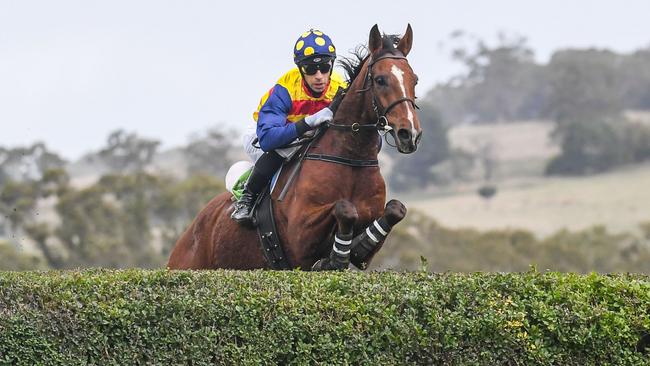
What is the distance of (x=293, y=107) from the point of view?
793cm

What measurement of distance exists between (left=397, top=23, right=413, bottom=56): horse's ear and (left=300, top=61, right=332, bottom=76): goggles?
556 millimetres

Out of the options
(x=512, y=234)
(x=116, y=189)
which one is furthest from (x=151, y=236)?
(x=512, y=234)

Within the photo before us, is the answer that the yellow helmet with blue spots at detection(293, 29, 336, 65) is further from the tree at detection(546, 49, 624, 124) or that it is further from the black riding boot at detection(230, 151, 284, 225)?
the tree at detection(546, 49, 624, 124)

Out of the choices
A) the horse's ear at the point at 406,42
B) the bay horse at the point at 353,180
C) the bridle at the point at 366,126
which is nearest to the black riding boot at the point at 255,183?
the bay horse at the point at 353,180

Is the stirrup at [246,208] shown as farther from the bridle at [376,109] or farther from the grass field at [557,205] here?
the grass field at [557,205]

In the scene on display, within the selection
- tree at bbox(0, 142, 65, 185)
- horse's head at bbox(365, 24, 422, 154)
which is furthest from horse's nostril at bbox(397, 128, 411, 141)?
tree at bbox(0, 142, 65, 185)

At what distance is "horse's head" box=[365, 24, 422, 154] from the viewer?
22.4 ft

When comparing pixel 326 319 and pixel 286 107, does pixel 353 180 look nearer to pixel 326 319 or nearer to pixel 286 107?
pixel 286 107

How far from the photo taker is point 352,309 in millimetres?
5637

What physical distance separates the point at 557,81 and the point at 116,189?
133ft

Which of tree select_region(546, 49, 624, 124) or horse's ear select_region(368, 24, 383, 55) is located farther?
tree select_region(546, 49, 624, 124)

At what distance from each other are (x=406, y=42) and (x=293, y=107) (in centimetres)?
96

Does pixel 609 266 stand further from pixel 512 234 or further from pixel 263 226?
pixel 263 226

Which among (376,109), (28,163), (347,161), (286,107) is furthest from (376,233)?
(28,163)
